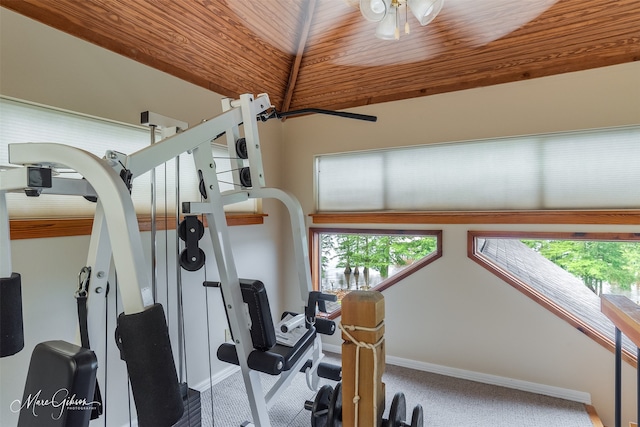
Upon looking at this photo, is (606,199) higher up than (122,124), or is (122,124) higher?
(122,124)

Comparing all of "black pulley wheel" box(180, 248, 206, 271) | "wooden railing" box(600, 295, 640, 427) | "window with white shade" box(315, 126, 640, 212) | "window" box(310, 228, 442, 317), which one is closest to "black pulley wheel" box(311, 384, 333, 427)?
"black pulley wheel" box(180, 248, 206, 271)

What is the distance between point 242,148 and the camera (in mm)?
1936

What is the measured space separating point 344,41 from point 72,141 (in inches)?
81.2

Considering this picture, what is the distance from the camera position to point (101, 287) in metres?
1.01

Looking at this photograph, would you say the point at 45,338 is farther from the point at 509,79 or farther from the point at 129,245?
the point at 509,79

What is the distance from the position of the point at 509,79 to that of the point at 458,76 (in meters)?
0.37

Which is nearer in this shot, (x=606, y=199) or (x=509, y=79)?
(x=606, y=199)

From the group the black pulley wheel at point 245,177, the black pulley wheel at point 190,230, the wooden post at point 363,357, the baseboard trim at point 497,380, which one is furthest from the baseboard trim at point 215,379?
the wooden post at point 363,357

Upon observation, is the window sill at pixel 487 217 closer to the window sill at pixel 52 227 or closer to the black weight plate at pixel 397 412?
the window sill at pixel 52 227

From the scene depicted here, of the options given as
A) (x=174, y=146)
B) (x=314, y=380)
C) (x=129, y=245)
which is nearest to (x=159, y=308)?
(x=129, y=245)

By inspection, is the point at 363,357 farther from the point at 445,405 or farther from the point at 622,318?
the point at 445,405

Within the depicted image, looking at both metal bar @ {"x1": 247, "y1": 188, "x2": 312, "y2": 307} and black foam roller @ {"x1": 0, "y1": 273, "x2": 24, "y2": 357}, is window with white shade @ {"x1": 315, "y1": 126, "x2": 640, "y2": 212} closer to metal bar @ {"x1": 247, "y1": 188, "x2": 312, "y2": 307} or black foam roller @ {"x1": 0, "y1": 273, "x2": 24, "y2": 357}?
metal bar @ {"x1": 247, "y1": 188, "x2": 312, "y2": 307}

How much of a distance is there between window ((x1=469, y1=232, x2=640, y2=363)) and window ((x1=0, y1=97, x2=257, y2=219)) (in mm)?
2228

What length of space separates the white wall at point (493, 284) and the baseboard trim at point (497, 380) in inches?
1.4
